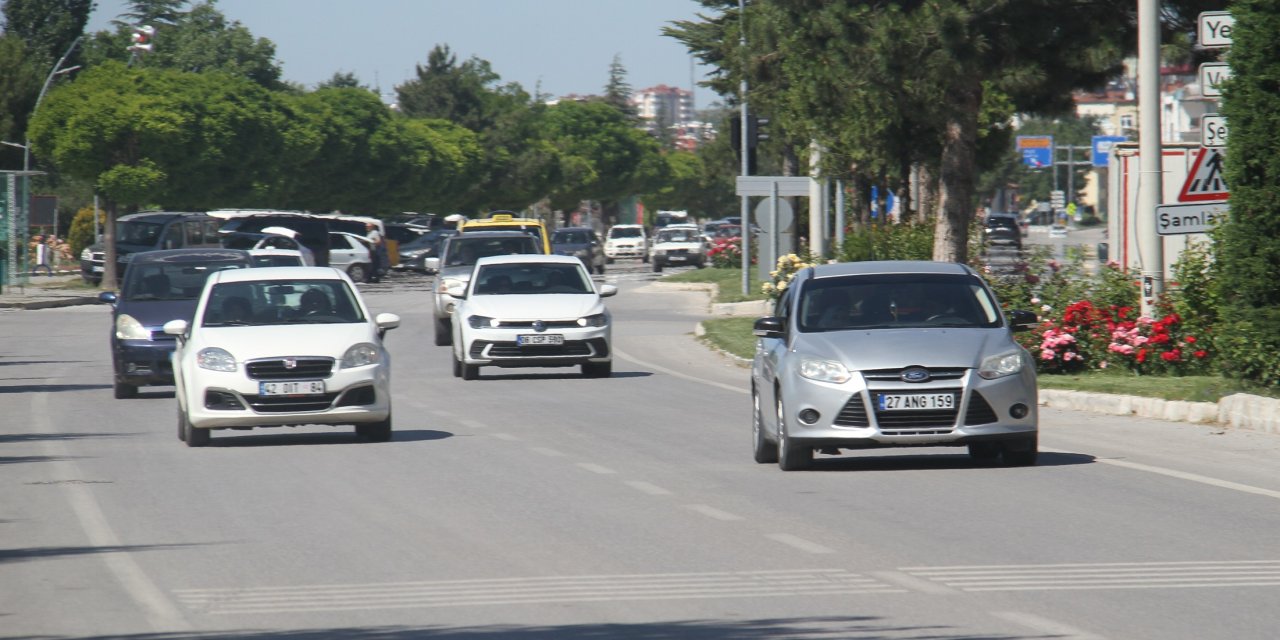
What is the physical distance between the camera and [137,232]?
188ft

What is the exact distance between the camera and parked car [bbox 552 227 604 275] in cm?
7238

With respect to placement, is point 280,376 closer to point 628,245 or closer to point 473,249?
point 473,249

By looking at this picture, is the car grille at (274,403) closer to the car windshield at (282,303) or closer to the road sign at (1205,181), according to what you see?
the car windshield at (282,303)

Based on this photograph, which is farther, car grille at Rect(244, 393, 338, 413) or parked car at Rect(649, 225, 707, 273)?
parked car at Rect(649, 225, 707, 273)

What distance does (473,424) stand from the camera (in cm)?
1973

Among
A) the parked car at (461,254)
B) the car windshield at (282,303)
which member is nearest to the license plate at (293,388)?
the car windshield at (282,303)

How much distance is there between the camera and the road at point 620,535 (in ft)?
27.7

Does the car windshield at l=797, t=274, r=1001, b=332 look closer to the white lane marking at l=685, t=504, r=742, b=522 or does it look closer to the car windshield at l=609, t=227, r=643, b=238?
the white lane marking at l=685, t=504, r=742, b=522

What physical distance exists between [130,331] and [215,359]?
635 cm

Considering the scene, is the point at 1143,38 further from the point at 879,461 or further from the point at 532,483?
the point at 532,483

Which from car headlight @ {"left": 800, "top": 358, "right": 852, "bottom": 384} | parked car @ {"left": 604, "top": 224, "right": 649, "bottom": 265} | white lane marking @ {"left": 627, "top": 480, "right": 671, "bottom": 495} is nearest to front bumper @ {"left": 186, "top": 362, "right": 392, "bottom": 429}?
white lane marking @ {"left": 627, "top": 480, "right": 671, "bottom": 495}

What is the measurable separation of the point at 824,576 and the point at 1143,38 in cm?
1454

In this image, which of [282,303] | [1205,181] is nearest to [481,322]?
[282,303]

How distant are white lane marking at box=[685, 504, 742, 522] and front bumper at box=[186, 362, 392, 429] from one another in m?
5.45
